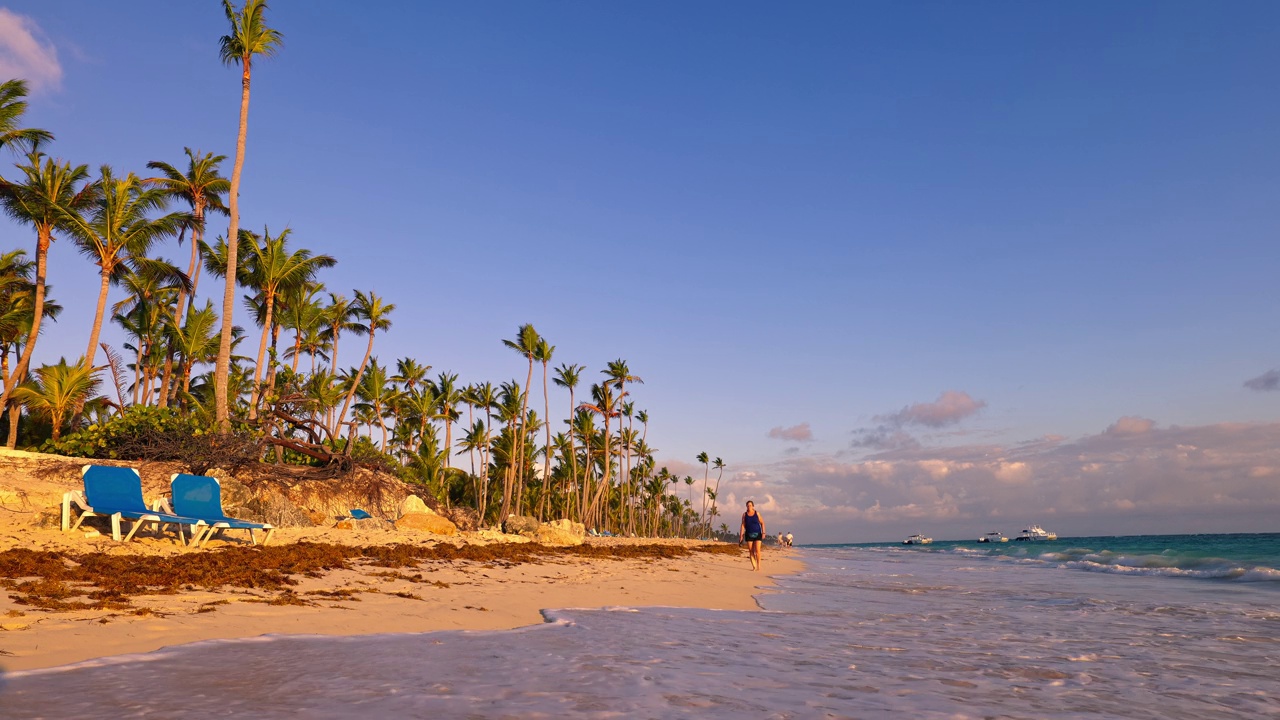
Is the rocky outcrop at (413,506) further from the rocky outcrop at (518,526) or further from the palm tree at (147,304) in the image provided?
the palm tree at (147,304)

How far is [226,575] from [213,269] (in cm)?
3125

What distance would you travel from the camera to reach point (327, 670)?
13.1 feet

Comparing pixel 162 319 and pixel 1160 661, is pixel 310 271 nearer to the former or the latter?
pixel 162 319

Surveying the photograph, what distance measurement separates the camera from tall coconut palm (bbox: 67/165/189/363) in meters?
23.8

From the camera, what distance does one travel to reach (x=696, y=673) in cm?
430

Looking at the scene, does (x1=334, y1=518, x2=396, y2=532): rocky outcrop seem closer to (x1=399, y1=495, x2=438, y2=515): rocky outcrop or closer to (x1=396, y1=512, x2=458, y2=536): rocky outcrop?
(x1=396, y1=512, x2=458, y2=536): rocky outcrop

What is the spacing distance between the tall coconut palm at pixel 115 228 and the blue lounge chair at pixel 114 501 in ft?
55.2

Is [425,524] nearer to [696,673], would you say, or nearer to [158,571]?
[158,571]

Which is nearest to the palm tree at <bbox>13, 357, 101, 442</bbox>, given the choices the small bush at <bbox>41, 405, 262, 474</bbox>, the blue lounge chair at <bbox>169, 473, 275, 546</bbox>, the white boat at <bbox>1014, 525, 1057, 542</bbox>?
the small bush at <bbox>41, 405, 262, 474</bbox>

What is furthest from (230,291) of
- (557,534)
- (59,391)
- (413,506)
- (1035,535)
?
(1035,535)

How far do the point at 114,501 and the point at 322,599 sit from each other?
5.04 metres

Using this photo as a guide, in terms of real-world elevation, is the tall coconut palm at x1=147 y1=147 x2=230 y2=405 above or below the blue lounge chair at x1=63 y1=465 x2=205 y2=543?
above

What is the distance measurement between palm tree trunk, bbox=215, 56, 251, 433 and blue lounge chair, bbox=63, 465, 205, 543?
31.6 ft

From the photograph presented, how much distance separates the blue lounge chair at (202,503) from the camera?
10086 millimetres
